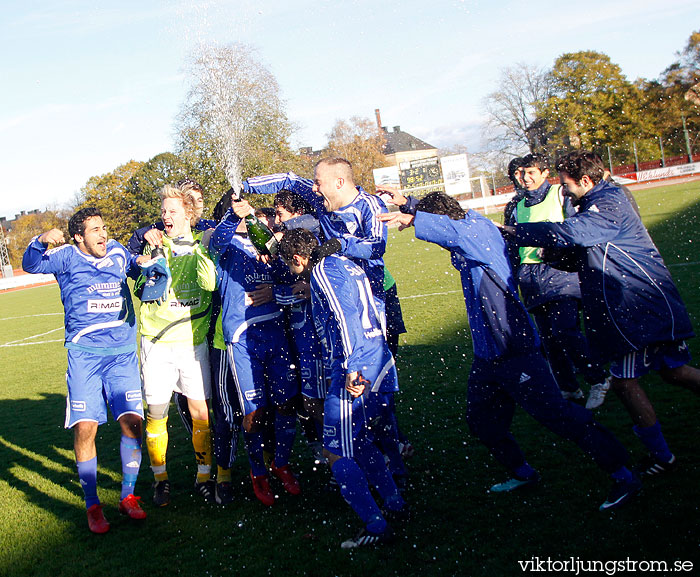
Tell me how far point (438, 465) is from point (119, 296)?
9.47 ft

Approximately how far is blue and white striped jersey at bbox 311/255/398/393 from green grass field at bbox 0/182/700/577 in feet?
3.33

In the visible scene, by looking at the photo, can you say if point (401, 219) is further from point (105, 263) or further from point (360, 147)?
point (360, 147)

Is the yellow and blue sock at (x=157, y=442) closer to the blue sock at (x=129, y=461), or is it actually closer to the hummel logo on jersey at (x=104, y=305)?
the blue sock at (x=129, y=461)

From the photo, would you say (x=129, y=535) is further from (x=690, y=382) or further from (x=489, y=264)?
(x=690, y=382)

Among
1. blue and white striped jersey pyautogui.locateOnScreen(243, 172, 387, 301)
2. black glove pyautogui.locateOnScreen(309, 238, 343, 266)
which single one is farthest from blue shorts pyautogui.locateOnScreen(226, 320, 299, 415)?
black glove pyautogui.locateOnScreen(309, 238, 343, 266)

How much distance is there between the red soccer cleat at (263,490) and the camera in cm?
460

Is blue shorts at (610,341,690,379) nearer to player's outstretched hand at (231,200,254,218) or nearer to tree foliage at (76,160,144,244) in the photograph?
player's outstretched hand at (231,200,254,218)

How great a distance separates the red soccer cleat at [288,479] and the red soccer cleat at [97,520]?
1310 millimetres

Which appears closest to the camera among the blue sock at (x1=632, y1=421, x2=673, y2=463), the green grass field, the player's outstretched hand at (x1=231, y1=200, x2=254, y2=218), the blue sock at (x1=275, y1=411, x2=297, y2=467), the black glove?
the green grass field

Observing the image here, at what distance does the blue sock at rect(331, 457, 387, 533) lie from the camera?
3.62m

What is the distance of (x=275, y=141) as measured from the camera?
36.8 m

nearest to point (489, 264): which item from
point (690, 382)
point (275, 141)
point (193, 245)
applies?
point (690, 382)

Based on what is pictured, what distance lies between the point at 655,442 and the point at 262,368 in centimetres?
280

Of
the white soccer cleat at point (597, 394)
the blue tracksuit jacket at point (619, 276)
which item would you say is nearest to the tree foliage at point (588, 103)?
the white soccer cleat at point (597, 394)
